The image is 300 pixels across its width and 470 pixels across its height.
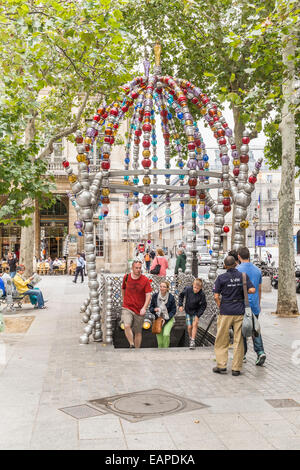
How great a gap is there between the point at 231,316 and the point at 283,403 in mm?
1736

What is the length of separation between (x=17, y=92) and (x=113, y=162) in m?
21.1

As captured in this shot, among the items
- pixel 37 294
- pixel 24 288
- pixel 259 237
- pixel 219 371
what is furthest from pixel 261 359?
pixel 259 237

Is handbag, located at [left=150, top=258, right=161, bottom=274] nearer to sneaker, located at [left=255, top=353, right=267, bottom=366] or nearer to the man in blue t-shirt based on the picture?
the man in blue t-shirt

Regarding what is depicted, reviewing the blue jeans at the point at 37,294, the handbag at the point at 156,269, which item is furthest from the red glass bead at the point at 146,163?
the blue jeans at the point at 37,294

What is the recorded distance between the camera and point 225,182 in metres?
11.3

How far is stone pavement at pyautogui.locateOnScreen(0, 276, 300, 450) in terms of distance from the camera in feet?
16.3

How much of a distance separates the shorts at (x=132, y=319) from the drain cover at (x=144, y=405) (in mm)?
2817

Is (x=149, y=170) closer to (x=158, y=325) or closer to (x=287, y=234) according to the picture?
(x=158, y=325)

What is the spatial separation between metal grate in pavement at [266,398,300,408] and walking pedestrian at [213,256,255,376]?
4.24 ft

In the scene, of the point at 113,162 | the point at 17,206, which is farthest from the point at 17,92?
the point at 113,162

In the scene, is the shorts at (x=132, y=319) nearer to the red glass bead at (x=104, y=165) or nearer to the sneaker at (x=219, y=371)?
the sneaker at (x=219, y=371)

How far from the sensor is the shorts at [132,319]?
31.1ft

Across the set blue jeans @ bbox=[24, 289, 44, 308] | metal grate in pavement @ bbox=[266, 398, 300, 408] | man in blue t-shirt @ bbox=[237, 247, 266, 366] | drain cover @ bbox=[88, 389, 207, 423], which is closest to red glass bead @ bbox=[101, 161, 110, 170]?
man in blue t-shirt @ bbox=[237, 247, 266, 366]

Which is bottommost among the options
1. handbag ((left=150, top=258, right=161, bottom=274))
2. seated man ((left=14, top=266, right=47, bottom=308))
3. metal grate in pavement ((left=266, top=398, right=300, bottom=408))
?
metal grate in pavement ((left=266, top=398, right=300, bottom=408))
